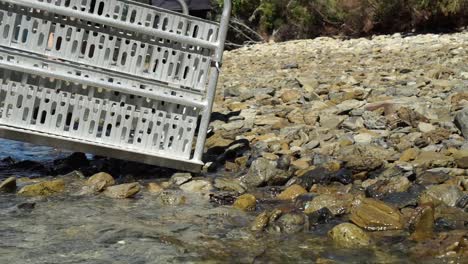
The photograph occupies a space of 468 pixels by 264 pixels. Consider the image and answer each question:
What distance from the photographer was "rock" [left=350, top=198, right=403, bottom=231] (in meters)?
5.93

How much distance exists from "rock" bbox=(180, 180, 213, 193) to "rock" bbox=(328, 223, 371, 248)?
1.92m

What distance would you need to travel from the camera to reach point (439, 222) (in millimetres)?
5926

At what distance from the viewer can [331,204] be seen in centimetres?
643

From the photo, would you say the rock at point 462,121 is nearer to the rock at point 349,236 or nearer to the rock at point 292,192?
the rock at point 292,192

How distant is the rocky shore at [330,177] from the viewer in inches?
221

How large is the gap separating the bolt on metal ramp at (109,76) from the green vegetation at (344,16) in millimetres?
16712

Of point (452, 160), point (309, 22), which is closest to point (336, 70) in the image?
point (452, 160)

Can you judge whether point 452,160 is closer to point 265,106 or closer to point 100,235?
point 100,235

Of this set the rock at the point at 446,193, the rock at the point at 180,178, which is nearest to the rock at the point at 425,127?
the rock at the point at 446,193

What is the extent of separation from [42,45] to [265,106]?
16.3 feet

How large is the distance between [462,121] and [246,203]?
3.32m

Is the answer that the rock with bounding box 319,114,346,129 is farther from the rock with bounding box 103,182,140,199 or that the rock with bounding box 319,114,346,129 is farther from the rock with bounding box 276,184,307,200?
the rock with bounding box 103,182,140,199

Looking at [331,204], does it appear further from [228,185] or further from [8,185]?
[8,185]

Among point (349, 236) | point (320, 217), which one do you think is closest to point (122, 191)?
point (320, 217)
